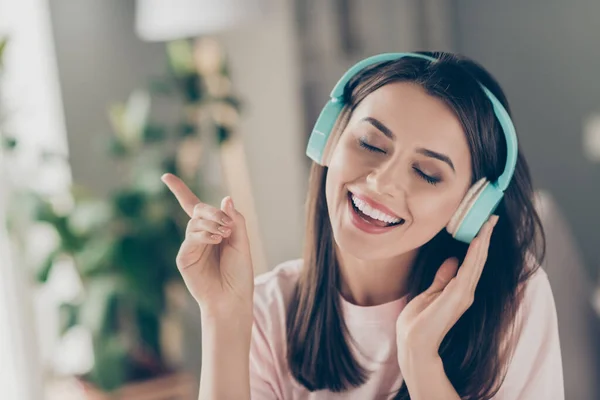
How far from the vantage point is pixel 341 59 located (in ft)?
7.32

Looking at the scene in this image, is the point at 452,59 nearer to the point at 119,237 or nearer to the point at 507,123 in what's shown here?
the point at 507,123

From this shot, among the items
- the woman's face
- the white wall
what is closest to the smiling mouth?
the woman's face

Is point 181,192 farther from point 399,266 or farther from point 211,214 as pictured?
point 399,266

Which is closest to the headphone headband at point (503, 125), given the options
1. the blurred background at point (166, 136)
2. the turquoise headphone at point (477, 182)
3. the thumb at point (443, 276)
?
the turquoise headphone at point (477, 182)

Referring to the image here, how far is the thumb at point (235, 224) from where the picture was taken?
0.71 m

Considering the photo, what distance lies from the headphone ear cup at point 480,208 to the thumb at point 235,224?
0.80 feet

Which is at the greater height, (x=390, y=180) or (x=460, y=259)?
(x=390, y=180)

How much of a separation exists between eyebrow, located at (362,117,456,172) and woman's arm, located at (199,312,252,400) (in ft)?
0.88

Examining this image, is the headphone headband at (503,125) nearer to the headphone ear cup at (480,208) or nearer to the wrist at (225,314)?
the headphone ear cup at (480,208)

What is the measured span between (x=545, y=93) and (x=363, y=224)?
1.71 m

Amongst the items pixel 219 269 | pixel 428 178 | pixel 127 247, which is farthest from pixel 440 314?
pixel 127 247

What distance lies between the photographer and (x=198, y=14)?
168 cm

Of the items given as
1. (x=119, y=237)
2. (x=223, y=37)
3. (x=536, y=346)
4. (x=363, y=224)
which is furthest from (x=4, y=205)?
(x=536, y=346)

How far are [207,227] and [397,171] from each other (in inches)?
8.4
